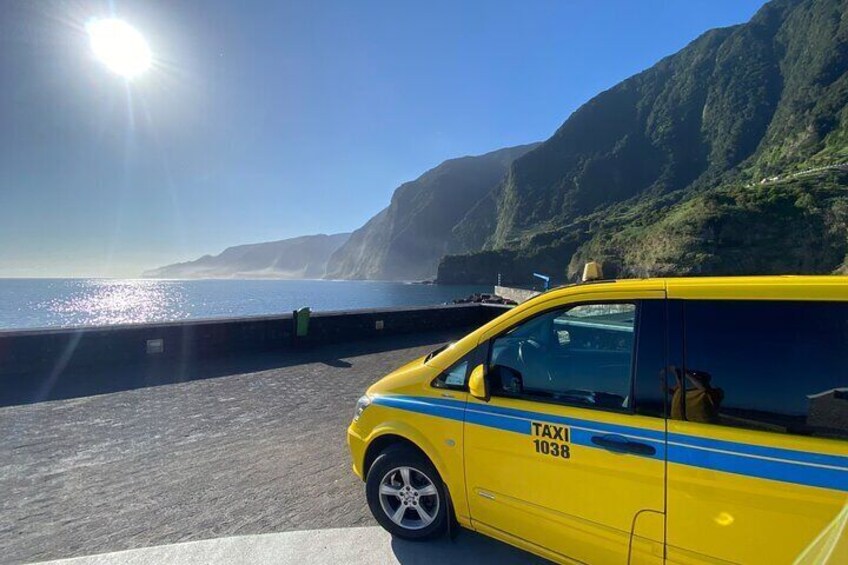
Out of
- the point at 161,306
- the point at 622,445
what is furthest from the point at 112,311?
the point at 622,445

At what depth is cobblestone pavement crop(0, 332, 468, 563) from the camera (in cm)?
326

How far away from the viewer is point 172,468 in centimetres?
424

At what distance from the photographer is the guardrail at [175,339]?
7859 mm

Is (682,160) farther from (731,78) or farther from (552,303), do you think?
(552,303)

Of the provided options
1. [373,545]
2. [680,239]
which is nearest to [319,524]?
[373,545]

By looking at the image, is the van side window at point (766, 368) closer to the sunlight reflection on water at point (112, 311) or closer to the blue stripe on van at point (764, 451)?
the blue stripe on van at point (764, 451)

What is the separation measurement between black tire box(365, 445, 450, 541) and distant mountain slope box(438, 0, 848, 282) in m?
72.4

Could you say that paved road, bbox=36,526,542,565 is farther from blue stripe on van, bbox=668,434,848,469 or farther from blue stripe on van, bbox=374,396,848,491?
blue stripe on van, bbox=668,434,848,469

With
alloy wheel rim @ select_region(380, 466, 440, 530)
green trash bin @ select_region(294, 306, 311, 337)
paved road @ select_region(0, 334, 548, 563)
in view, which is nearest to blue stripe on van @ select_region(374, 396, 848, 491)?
alloy wheel rim @ select_region(380, 466, 440, 530)

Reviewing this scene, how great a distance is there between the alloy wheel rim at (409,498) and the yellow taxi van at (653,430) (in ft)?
0.05

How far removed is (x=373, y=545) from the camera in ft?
9.95

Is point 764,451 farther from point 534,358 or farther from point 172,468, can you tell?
point 172,468


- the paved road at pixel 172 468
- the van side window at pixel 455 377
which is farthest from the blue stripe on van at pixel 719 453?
the paved road at pixel 172 468

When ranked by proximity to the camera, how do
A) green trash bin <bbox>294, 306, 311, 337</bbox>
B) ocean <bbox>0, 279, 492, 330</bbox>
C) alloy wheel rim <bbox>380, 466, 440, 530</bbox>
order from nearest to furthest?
alloy wheel rim <bbox>380, 466, 440, 530</bbox>
green trash bin <bbox>294, 306, 311, 337</bbox>
ocean <bbox>0, 279, 492, 330</bbox>
